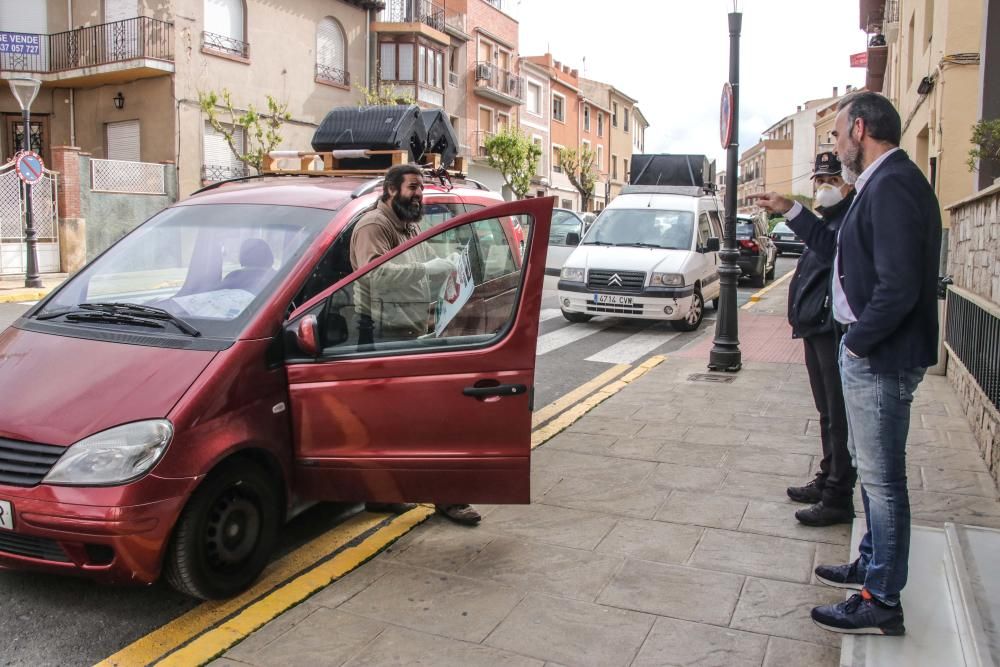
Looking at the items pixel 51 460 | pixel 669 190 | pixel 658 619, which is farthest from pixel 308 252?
pixel 669 190

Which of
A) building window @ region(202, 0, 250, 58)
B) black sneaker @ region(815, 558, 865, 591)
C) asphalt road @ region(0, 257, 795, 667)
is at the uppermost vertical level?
building window @ region(202, 0, 250, 58)

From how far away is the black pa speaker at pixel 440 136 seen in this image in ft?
24.6

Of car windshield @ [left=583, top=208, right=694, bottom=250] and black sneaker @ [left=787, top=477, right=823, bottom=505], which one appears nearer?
black sneaker @ [left=787, top=477, right=823, bottom=505]

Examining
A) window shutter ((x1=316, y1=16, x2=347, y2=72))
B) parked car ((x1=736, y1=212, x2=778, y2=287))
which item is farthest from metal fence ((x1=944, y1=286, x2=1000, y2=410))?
window shutter ((x1=316, y1=16, x2=347, y2=72))

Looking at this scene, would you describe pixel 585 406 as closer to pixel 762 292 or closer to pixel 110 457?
pixel 110 457

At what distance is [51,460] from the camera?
10.7 feet

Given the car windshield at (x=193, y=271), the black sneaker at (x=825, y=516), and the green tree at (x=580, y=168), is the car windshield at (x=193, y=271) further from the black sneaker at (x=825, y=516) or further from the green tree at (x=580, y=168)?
the green tree at (x=580, y=168)

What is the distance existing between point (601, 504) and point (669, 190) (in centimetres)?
1011

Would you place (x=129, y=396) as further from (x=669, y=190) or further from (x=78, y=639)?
(x=669, y=190)

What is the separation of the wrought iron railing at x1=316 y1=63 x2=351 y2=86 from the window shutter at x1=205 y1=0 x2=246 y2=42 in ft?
11.9

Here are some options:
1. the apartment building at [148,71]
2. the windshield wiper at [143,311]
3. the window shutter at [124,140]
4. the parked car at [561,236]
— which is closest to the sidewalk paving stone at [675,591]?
the windshield wiper at [143,311]

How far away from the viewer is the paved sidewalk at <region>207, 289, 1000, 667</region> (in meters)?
3.26

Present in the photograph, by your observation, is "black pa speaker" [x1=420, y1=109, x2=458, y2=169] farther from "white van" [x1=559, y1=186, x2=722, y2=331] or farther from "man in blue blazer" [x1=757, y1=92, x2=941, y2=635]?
"white van" [x1=559, y1=186, x2=722, y2=331]

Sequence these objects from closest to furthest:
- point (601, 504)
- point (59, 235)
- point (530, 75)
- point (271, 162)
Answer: point (601, 504)
point (271, 162)
point (59, 235)
point (530, 75)
